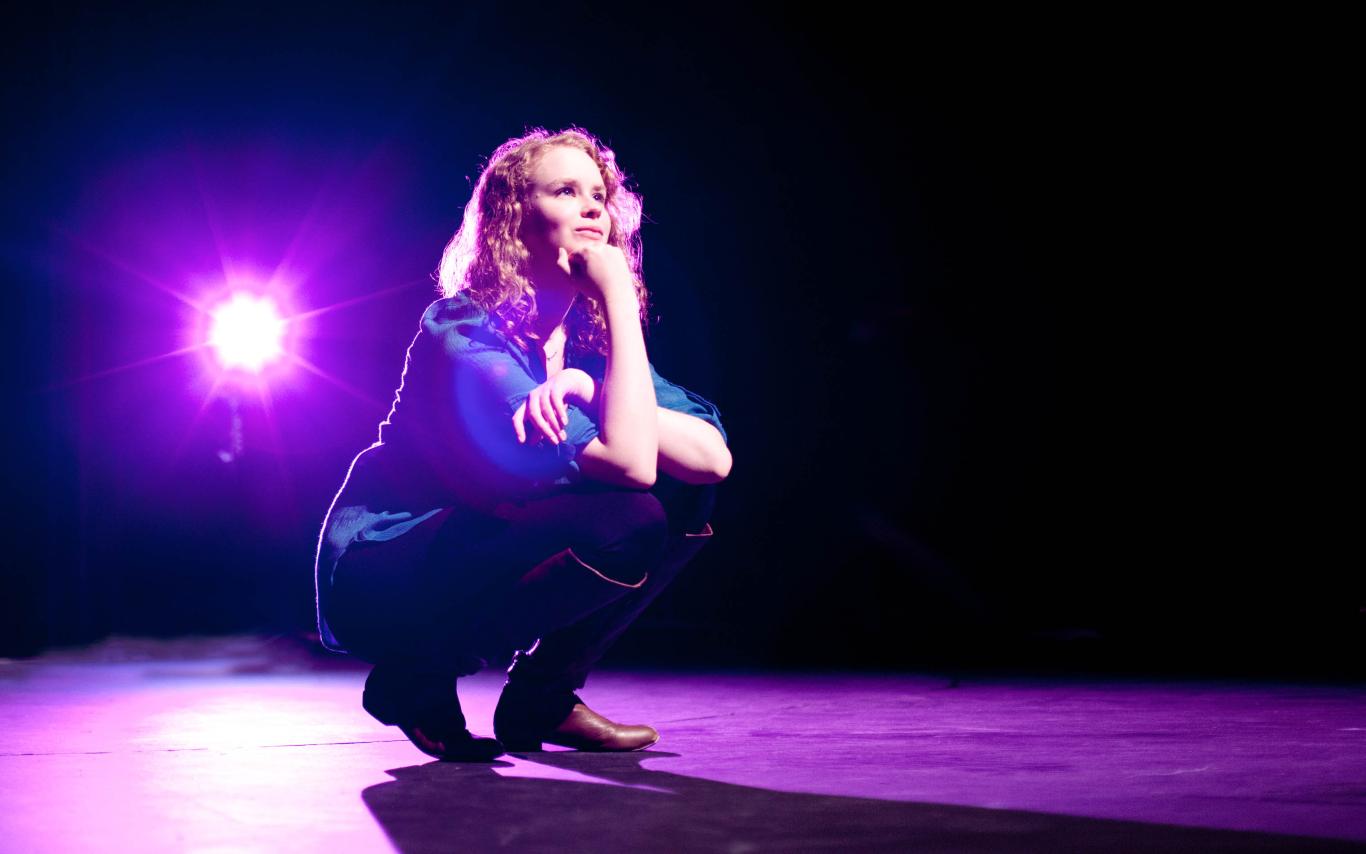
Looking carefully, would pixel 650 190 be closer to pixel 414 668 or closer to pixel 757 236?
pixel 757 236

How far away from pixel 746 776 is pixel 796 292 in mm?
3982

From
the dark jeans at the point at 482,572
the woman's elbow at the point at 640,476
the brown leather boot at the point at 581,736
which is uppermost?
the woman's elbow at the point at 640,476

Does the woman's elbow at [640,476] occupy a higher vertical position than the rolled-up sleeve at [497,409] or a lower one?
lower

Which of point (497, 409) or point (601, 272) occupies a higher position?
point (601, 272)

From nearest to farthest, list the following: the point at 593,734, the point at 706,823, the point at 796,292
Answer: the point at 706,823 < the point at 593,734 < the point at 796,292

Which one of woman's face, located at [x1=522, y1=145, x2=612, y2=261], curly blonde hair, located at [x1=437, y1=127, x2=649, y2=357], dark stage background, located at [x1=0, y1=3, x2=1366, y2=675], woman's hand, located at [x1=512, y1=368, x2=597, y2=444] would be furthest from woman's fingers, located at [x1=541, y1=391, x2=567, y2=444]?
dark stage background, located at [x1=0, y1=3, x2=1366, y2=675]

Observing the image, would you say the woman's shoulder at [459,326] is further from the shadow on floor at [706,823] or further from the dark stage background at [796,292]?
the dark stage background at [796,292]

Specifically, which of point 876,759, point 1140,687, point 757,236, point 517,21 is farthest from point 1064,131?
point 876,759

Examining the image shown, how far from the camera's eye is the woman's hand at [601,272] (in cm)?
175

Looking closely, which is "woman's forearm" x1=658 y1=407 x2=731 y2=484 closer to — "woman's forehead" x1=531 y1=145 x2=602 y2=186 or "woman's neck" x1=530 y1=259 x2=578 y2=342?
"woman's neck" x1=530 y1=259 x2=578 y2=342

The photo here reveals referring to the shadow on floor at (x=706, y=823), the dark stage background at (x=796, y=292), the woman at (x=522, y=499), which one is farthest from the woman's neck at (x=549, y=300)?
the dark stage background at (x=796, y=292)

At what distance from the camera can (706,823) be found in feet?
4.33

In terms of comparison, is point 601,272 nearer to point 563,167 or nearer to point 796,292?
point 563,167

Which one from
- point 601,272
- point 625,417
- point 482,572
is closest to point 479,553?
point 482,572
